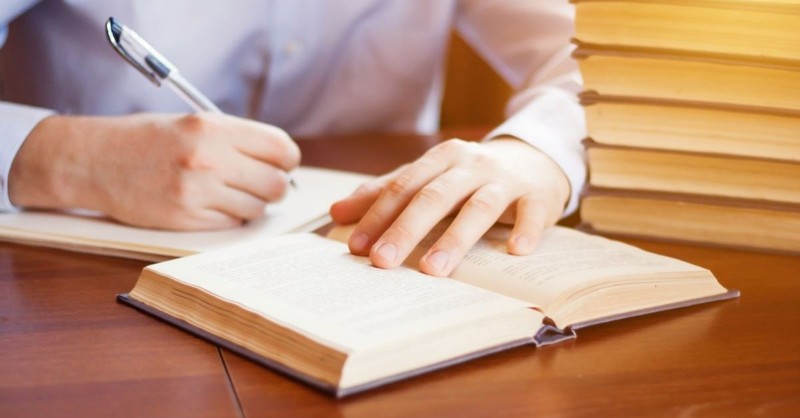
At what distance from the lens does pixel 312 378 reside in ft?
1.76

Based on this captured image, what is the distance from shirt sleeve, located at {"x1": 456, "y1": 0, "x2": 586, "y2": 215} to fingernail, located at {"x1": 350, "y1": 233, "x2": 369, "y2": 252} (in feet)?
0.99

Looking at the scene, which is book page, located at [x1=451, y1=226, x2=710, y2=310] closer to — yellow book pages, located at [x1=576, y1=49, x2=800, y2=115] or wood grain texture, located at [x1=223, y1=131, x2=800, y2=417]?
wood grain texture, located at [x1=223, y1=131, x2=800, y2=417]

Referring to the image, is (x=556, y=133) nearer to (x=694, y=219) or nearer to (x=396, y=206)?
(x=694, y=219)

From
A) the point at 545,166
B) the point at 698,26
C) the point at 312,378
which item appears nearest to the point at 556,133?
the point at 545,166

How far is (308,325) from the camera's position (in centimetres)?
56

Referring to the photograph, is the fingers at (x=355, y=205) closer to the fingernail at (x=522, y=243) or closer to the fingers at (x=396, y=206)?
the fingers at (x=396, y=206)

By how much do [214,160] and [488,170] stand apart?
297 mm

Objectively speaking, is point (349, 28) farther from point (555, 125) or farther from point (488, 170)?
point (488, 170)

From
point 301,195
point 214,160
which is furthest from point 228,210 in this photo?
point 301,195

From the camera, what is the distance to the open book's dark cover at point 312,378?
53cm

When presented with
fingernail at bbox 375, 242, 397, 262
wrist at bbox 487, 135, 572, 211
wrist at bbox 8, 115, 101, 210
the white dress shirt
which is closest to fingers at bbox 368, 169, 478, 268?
fingernail at bbox 375, 242, 397, 262

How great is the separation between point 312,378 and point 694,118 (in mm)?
542

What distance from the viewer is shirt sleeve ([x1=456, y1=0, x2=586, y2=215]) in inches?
39.0

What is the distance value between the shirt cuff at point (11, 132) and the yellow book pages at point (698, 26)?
2.06ft
